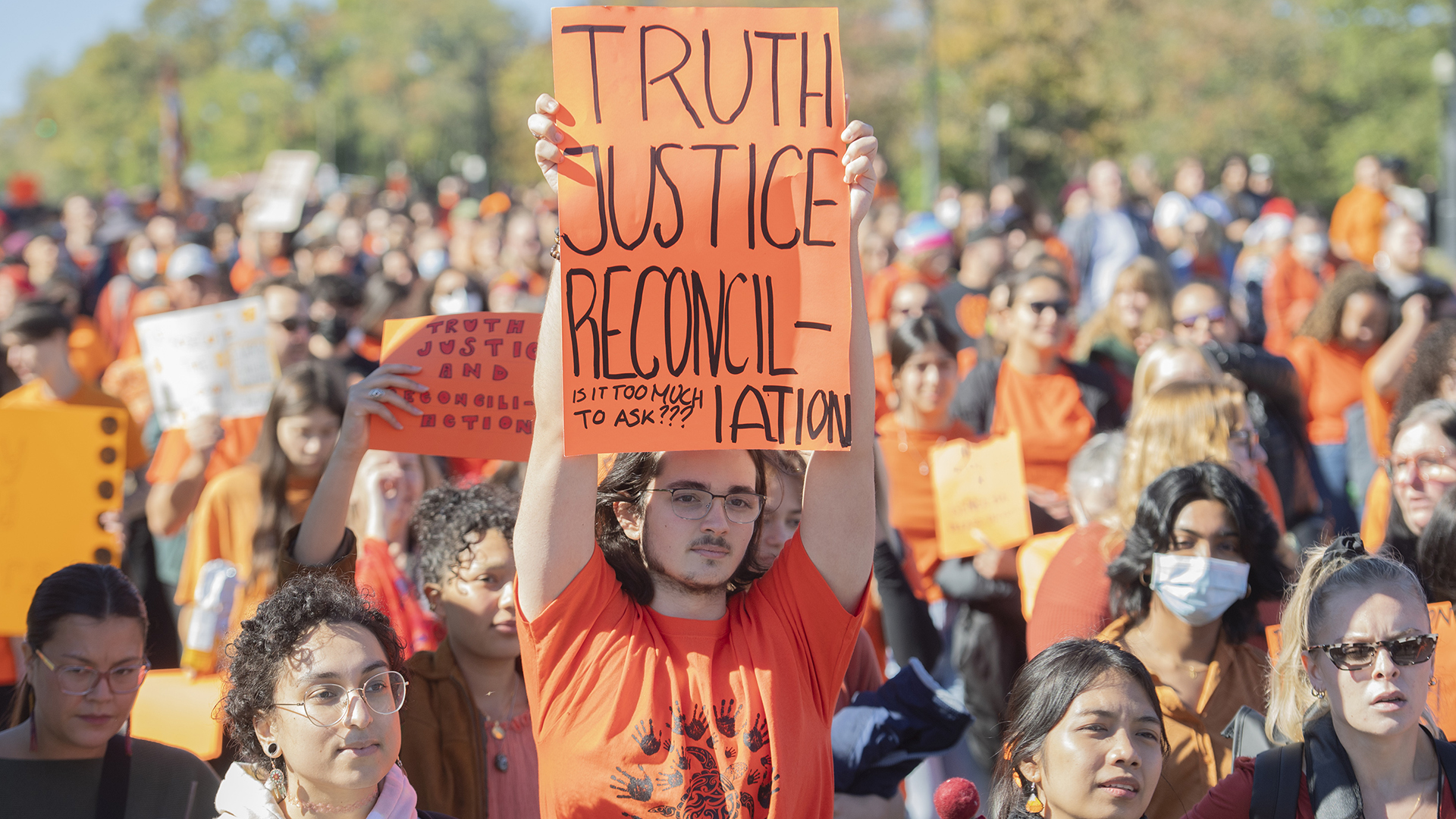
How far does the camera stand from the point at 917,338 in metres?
5.59

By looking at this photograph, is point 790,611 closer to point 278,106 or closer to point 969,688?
point 969,688

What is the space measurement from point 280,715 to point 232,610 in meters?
1.77

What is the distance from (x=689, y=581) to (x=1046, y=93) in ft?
118

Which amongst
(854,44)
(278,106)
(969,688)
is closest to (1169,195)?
(969,688)

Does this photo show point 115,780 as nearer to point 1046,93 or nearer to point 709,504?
point 709,504

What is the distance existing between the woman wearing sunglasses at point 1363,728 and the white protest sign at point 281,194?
995cm

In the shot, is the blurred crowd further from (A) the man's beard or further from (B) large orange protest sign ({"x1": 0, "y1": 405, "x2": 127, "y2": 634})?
(A) the man's beard

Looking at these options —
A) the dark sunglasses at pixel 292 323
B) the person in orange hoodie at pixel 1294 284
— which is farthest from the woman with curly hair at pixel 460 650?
the person in orange hoodie at pixel 1294 284

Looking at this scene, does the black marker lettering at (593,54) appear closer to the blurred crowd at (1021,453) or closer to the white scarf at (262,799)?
the blurred crowd at (1021,453)

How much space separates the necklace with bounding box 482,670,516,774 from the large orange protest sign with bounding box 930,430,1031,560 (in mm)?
2078

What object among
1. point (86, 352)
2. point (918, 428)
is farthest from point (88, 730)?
point (86, 352)

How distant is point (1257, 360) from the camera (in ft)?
19.2

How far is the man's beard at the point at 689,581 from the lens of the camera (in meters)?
2.65

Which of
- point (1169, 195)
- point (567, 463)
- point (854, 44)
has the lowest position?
point (567, 463)
